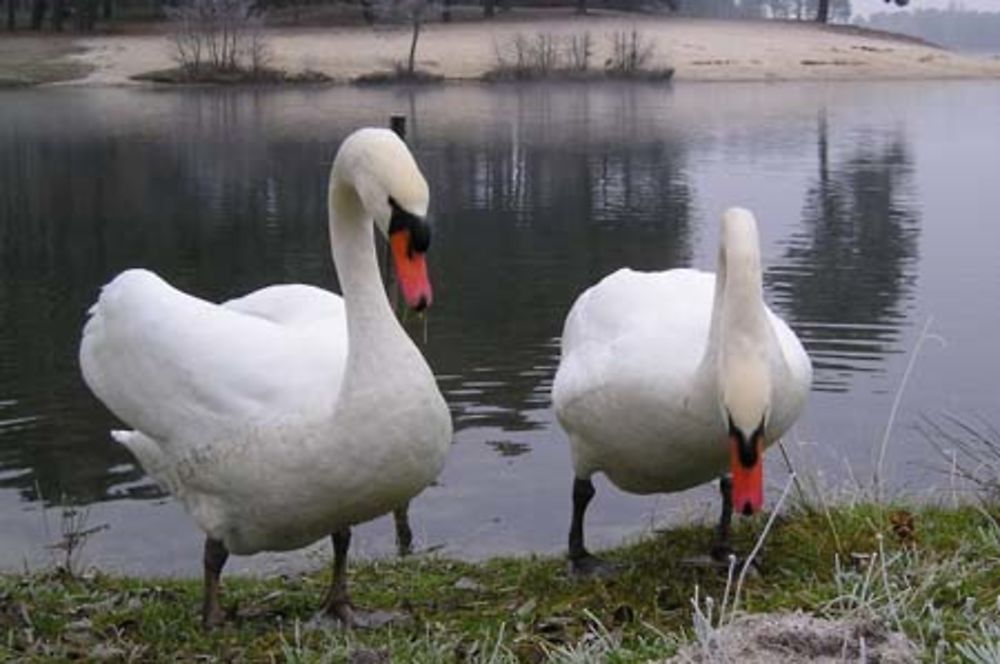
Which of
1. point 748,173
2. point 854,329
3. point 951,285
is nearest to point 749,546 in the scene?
point 854,329

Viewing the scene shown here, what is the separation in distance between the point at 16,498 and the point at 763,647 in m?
7.18

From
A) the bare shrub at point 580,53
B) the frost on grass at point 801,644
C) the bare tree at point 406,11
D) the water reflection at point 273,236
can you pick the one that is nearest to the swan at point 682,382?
the frost on grass at point 801,644

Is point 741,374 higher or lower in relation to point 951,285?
higher

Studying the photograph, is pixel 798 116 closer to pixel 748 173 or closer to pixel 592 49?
pixel 748 173

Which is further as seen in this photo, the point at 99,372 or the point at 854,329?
the point at 854,329

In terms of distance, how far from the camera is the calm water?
959cm

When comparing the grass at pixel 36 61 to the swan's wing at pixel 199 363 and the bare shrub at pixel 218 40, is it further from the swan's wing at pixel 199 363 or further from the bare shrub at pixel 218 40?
the swan's wing at pixel 199 363

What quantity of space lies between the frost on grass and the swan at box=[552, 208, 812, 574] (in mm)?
1196

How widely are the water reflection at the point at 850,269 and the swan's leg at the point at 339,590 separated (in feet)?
24.4

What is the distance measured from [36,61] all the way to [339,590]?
66.9 metres

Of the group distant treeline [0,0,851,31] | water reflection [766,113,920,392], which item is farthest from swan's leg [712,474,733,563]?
distant treeline [0,0,851,31]

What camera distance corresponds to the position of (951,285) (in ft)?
56.2

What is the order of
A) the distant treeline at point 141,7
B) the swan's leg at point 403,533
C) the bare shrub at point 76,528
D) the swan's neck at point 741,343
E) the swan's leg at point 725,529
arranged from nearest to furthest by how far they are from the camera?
1. the swan's neck at point 741,343
2. the swan's leg at point 725,529
3. the bare shrub at point 76,528
4. the swan's leg at point 403,533
5. the distant treeline at point 141,7

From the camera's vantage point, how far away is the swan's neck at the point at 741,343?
16.1ft
